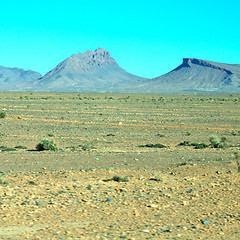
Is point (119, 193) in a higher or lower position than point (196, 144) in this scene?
lower

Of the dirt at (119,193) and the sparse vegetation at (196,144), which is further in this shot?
the sparse vegetation at (196,144)

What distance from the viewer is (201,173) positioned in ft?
43.0

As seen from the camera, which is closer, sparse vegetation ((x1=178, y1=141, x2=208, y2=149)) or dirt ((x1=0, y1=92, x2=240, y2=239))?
dirt ((x1=0, y1=92, x2=240, y2=239))

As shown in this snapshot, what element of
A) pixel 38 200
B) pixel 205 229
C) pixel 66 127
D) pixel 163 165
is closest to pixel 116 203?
pixel 38 200

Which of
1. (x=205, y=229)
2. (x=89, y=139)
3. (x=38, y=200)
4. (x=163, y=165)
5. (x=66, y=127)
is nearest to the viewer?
(x=205, y=229)

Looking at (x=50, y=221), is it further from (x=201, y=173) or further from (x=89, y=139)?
(x=89, y=139)

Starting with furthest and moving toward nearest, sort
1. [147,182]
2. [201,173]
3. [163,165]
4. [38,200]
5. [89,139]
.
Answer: [89,139]
[163,165]
[201,173]
[147,182]
[38,200]

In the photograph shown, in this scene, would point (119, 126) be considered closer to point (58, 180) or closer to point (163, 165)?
point (163, 165)

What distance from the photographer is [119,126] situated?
30922 millimetres

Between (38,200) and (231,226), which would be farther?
(38,200)

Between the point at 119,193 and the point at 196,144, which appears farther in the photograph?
the point at 196,144

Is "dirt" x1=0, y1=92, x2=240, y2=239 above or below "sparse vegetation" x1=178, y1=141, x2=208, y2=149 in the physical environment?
below

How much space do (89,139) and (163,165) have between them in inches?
342

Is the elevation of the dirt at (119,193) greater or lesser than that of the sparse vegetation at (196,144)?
lesser
